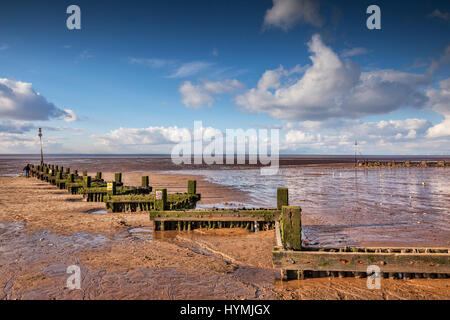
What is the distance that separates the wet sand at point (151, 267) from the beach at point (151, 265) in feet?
0.08

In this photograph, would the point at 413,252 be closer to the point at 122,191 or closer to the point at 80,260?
the point at 80,260

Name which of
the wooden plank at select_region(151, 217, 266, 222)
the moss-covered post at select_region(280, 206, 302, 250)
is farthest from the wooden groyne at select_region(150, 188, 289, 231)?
the moss-covered post at select_region(280, 206, 302, 250)

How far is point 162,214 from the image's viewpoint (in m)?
12.8

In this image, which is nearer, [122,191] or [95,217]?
[95,217]

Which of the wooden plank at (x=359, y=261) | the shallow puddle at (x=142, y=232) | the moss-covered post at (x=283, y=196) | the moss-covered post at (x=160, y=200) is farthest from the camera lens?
the moss-covered post at (x=160, y=200)

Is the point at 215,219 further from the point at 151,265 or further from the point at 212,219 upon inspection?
the point at 151,265

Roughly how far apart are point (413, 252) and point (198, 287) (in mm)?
5802

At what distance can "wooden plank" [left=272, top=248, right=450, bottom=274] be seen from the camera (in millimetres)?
7379

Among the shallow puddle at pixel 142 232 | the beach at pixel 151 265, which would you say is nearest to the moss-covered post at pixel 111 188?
the beach at pixel 151 265

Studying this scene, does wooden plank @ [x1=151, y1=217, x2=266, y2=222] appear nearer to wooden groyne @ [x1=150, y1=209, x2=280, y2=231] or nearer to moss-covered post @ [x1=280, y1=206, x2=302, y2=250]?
wooden groyne @ [x1=150, y1=209, x2=280, y2=231]

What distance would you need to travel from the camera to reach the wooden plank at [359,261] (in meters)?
7.38

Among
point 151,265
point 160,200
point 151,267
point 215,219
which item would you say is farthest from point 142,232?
point 151,267

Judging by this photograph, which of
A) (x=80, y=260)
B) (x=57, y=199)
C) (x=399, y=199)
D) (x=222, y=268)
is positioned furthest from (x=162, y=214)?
(x=399, y=199)

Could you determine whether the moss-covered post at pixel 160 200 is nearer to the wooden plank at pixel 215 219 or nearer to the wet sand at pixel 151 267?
the wooden plank at pixel 215 219
